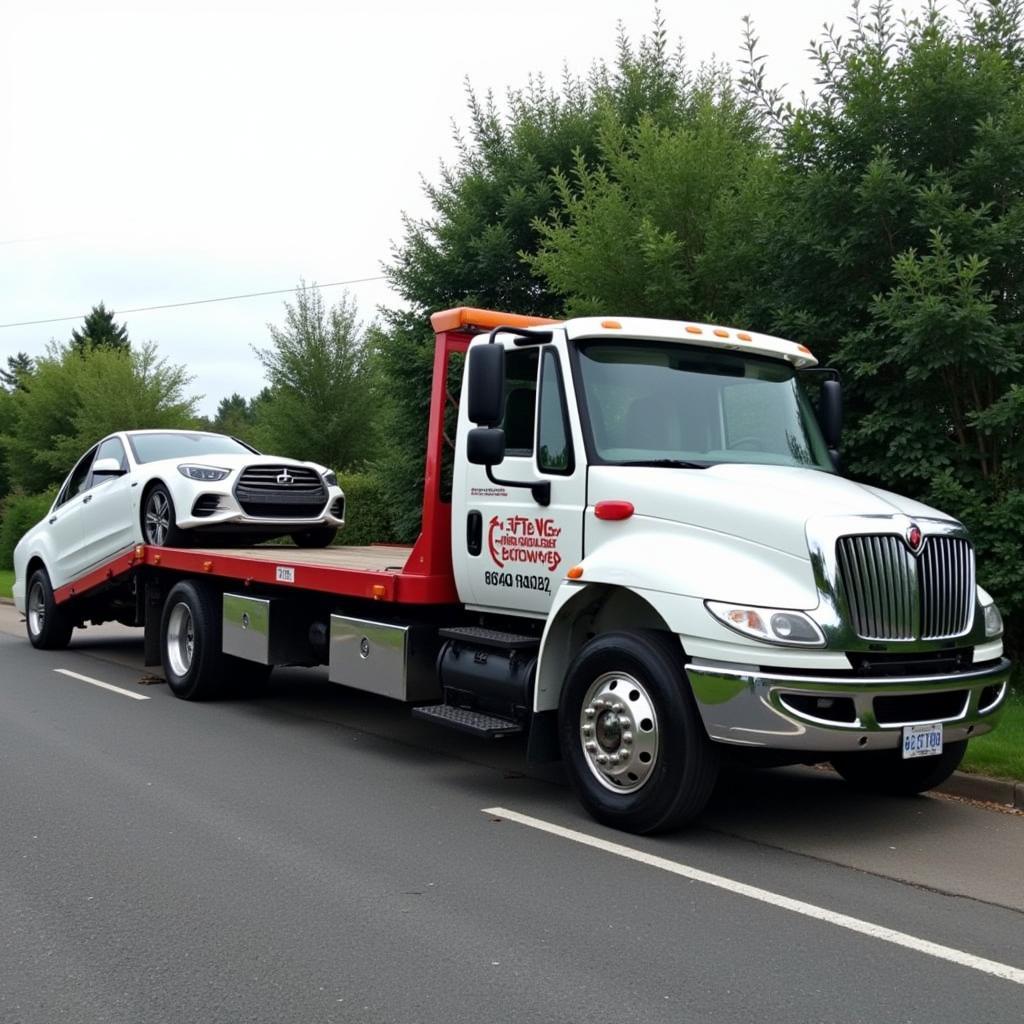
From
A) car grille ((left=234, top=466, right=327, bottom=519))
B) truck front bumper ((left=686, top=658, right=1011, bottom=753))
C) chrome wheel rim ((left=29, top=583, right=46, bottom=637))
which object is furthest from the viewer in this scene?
chrome wheel rim ((left=29, top=583, right=46, bottom=637))

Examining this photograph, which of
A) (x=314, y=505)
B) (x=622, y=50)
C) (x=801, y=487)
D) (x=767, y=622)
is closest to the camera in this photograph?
(x=767, y=622)

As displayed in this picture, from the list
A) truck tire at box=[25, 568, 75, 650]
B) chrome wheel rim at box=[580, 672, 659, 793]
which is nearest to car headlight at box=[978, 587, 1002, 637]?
chrome wheel rim at box=[580, 672, 659, 793]

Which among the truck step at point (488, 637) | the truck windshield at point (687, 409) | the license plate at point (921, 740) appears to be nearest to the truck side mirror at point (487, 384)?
the truck windshield at point (687, 409)

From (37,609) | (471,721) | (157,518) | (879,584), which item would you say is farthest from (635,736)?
(37,609)

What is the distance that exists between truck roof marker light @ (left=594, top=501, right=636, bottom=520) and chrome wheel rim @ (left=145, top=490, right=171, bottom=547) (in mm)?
5889

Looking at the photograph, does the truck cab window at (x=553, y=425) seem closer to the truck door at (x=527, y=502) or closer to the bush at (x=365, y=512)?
the truck door at (x=527, y=502)

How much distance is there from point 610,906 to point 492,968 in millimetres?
843

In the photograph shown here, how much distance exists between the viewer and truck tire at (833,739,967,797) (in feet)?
22.1

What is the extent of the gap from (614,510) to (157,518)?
20.7 ft

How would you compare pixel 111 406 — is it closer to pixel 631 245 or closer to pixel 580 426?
pixel 631 245

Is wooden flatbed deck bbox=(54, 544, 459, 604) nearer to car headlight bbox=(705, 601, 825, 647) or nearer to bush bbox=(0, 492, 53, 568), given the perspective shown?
car headlight bbox=(705, 601, 825, 647)

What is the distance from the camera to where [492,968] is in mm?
4391

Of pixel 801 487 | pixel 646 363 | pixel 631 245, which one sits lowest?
pixel 801 487

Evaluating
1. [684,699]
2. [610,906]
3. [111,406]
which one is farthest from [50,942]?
[111,406]
